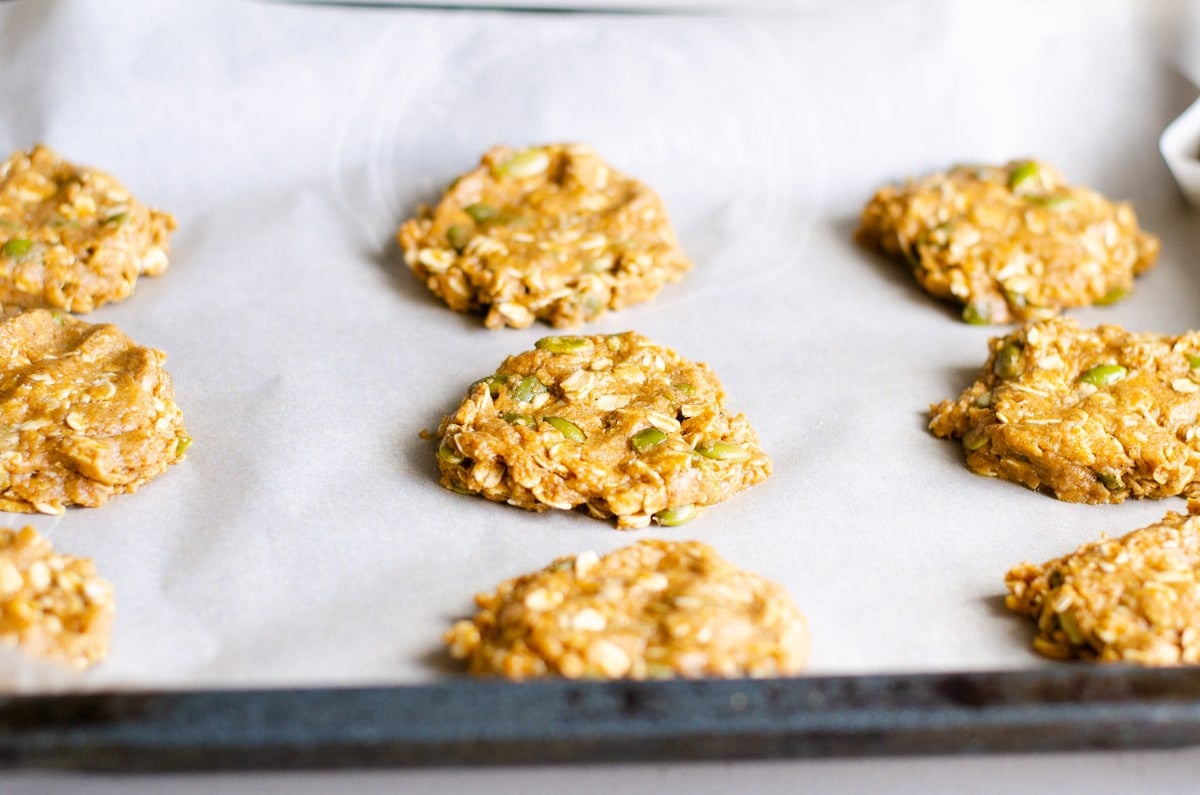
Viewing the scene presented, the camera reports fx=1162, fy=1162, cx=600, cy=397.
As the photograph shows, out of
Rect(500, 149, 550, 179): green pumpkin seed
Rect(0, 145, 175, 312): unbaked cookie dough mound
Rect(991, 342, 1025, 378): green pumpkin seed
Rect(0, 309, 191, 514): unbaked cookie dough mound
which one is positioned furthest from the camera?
Rect(500, 149, 550, 179): green pumpkin seed

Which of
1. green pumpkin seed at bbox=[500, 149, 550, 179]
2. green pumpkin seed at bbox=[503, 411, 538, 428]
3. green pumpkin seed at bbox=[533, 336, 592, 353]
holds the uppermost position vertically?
green pumpkin seed at bbox=[500, 149, 550, 179]

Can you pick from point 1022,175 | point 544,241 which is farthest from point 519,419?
point 1022,175

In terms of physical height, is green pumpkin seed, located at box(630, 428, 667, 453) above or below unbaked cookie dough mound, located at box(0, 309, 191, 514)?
above

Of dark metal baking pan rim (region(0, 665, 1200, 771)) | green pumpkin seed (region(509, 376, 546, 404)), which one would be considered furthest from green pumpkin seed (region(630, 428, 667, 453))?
dark metal baking pan rim (region(0, 665, 1200, 771))

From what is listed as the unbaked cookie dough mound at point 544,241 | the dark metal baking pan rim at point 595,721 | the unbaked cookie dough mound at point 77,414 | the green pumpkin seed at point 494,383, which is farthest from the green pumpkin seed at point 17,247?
the dark metal baking pan rim at point 595,721

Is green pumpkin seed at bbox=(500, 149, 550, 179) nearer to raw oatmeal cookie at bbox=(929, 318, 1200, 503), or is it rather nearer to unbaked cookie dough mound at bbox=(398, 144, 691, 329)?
unbaked cookie dough mound at bbox=(398, 144, 691, 329)

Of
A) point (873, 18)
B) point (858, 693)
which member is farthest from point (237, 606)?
point (873, 18)
